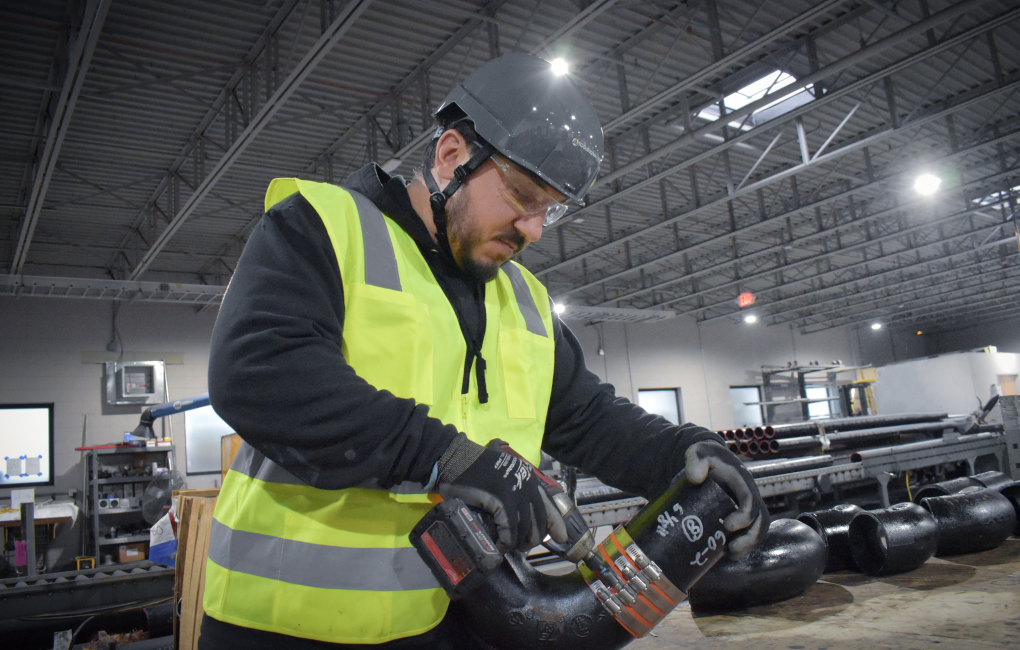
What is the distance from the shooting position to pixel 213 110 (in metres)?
7.70

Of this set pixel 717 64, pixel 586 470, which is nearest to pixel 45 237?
pixel 717 64

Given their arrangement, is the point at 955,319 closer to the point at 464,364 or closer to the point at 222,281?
the point at 222,281

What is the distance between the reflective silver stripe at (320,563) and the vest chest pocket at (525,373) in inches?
15.1

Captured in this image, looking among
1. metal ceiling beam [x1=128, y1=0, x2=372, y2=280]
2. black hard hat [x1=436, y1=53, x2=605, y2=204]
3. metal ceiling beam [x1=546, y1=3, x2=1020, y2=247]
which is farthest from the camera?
metal ceiling beam [x1=546, y1=3, x2=1020, y2=247]

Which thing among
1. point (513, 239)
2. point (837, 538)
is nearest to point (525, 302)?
point (513, 239)

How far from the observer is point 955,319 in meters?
26.4

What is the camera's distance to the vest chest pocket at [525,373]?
53.9 inches

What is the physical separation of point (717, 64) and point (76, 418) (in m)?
11.8

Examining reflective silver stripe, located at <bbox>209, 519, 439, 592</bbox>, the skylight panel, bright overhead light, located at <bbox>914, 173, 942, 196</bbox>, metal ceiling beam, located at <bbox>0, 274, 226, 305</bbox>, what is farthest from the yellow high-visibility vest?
bright overhead light, located at <bbox>914, 173, 942, 196</bbox>

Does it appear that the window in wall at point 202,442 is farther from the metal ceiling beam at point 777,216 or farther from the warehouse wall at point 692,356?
the warehouse wall at point 692,356

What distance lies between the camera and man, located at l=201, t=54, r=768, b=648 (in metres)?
0.98

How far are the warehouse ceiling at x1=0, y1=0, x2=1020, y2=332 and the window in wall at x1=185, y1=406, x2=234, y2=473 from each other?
253cm

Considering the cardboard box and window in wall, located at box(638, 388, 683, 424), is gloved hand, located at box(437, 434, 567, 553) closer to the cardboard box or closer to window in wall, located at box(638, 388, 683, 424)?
the cardboard box

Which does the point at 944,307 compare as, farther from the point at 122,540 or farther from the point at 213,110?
the point at 122,540
